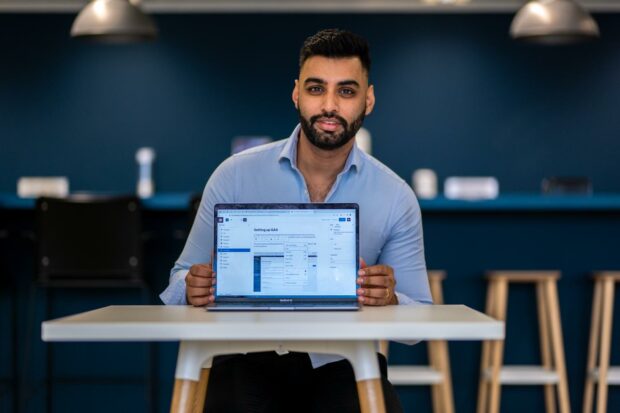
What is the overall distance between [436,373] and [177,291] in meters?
2.36

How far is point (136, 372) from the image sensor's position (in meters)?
4.87

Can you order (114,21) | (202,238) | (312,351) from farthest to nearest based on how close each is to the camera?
(114,21) → (202,238) → (312,351)

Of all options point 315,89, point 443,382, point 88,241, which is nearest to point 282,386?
point 315,89

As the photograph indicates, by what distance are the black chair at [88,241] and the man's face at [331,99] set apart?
7.35ft

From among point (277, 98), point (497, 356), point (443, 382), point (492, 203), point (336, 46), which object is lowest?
point (443, 382)

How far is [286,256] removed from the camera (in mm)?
2102

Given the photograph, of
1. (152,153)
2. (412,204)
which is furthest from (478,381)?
(152,153)

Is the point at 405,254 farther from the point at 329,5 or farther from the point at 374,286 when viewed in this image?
the point at 329,5

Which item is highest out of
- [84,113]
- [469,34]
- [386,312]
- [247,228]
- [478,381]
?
[469,34]

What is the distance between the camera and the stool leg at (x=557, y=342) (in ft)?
14.8

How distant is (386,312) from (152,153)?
5.04 m

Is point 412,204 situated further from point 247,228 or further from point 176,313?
point 176,313

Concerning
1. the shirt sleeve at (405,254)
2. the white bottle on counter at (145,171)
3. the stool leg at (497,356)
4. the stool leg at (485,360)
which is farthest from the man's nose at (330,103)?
the white bottle on counter at (145,171)

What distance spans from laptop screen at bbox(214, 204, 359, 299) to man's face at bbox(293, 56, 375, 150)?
1.10ft
